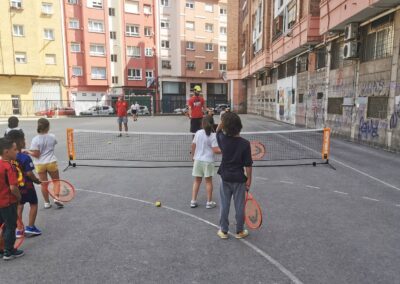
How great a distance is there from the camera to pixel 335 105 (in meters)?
16.8

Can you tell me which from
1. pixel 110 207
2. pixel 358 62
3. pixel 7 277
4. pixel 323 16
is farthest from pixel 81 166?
pixel 323 16

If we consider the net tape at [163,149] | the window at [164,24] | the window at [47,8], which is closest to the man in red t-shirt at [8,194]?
the net tape at [163,149]

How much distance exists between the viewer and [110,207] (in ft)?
19.8

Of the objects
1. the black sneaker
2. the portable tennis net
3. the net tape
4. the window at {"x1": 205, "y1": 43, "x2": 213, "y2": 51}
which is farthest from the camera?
the window at {"x1": 205, "y1": 43, "x2": 213, "y2": 51}

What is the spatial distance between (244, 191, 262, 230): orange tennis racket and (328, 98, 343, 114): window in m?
13.2

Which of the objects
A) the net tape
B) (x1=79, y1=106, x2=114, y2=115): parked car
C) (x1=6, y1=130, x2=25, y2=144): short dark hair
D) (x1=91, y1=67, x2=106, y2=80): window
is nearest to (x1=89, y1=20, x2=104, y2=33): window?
(x1=91, y1=67, x2=106, y2=80): window

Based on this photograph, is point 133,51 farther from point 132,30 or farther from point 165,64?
point 165,64

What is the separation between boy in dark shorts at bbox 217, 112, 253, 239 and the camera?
4.31 m

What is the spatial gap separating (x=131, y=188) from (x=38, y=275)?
147 inches

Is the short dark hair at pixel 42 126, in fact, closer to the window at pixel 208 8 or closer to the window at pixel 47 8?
the window at pixel 47 8

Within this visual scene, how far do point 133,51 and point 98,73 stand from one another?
691 cm

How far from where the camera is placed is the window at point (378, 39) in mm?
12172

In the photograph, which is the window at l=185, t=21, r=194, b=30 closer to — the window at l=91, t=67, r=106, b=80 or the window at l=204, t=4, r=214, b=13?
the window at l=204, t=4, r=214, b=13

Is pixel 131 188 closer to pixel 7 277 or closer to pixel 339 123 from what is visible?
pixel 7 277
